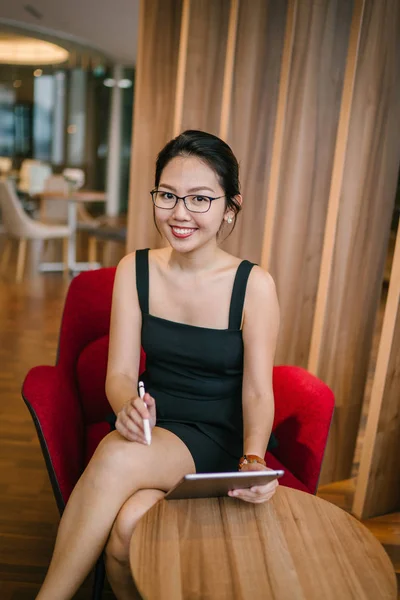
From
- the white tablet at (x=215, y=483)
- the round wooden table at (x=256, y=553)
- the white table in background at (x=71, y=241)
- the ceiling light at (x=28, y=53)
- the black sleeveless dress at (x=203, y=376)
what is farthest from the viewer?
the ceiling light at (x=28, y=53)

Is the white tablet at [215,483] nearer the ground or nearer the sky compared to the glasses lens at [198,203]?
nearer the ground

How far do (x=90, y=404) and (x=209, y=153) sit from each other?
1.04m

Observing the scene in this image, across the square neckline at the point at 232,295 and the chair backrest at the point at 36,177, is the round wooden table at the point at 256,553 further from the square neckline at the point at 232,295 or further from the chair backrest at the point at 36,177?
the chair backrest at the point at 36,177

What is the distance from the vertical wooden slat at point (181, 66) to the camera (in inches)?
97.8

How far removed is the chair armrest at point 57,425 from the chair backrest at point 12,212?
5159mm

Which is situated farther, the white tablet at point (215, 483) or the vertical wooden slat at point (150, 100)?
the vertical wooden slat at point (150, 100)

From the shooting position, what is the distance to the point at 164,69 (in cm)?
273

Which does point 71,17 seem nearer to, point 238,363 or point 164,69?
point 164,69

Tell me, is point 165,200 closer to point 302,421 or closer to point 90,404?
point 302,421

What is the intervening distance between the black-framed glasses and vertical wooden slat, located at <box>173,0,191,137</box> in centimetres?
107

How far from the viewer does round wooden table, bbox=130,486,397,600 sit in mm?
1114

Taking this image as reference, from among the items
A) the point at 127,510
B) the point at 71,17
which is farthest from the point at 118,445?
the point at 71,17

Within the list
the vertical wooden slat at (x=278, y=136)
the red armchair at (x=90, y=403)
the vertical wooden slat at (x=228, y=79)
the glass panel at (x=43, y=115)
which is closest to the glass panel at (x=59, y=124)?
the glass panel at (x=43, y=115)

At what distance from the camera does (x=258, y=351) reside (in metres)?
1.67
